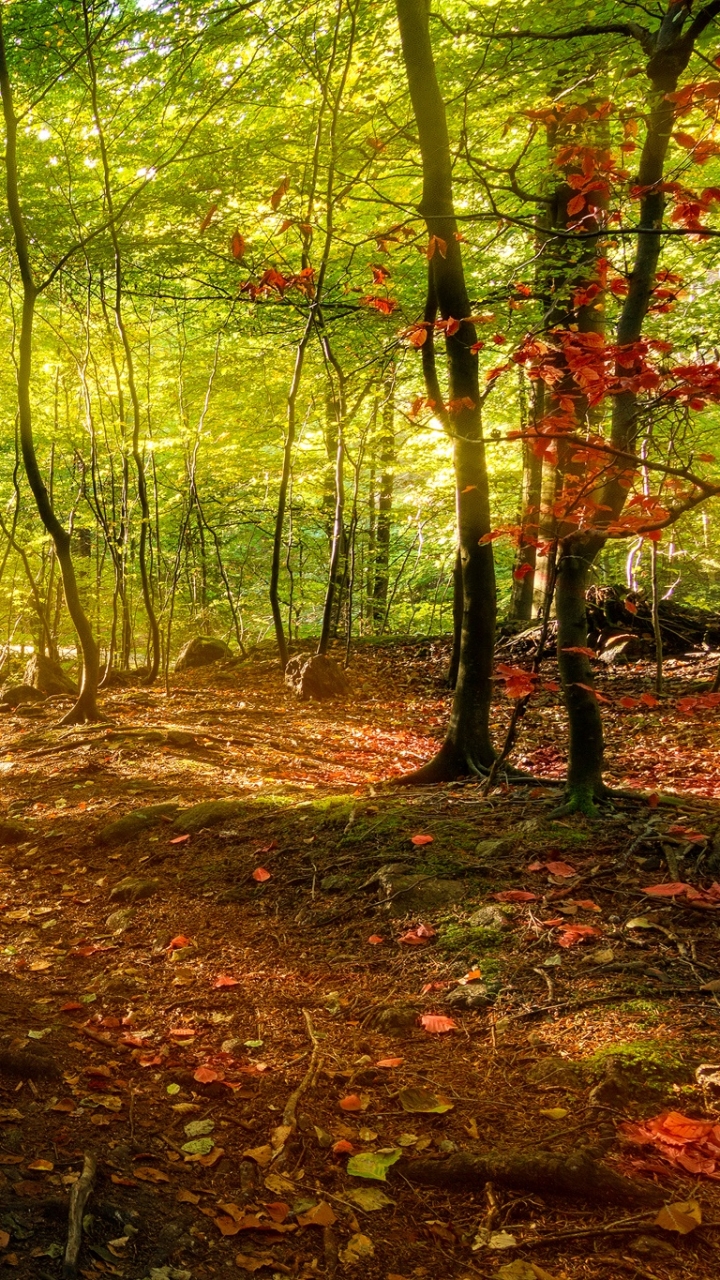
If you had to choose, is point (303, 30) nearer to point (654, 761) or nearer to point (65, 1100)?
point (654, 761)

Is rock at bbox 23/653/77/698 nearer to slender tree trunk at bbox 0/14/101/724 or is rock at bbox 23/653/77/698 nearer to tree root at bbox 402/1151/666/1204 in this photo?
slender tree trunk at bbox 0/14/101/724

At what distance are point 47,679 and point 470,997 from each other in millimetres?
9856

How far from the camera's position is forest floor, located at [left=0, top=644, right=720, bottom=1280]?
6.41 ft

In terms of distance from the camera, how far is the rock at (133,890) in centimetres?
448

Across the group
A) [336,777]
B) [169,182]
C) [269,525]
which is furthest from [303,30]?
[269,525]

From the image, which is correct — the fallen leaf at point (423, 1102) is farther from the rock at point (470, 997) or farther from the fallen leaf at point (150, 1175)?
the fallen leaf at point (150, 1175)

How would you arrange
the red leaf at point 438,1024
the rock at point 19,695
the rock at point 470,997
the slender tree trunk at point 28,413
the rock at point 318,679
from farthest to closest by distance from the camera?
the rock at point 19,695, the rock at point 318,679, the slender tree trunk at point 28,413, the rock at point 470,997, the red leaf at point 438,1024

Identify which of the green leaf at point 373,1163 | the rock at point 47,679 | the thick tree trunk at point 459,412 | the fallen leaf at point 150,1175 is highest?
the thick tree trunk at point 459,412

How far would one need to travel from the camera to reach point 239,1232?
6.44 feet

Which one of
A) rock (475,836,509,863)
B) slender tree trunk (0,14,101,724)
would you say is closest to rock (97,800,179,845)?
rock (475,836,509,863)

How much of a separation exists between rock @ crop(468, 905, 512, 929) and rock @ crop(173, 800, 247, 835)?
2238 millimetres

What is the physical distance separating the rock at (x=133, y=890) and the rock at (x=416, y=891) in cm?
141

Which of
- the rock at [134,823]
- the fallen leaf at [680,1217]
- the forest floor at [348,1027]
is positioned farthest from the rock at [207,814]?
the fallen leaf at [680,1217]

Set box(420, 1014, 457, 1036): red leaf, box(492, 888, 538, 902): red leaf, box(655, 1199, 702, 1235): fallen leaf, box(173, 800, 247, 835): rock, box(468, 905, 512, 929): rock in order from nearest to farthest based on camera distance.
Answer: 1. box(655, 1199, 702, 1235): fallen leaf
2. box(420, 1014, 457, 1036): red leaf
3. box(468, 905, 512, 929): rock
4. box(492, 888, 538, 902): red leaf
5. box(173, 800, 247, 835): rock
